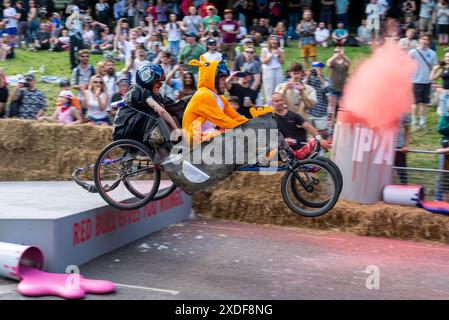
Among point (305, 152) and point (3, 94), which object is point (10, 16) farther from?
point (305, 152)

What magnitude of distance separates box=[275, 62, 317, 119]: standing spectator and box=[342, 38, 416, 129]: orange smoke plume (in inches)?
55.9

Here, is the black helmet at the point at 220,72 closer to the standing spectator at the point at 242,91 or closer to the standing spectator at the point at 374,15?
the standing spectator at the point at 242,91

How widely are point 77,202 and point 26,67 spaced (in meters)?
11.1

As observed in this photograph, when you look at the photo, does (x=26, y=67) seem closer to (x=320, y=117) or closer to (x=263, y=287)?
(x=320, y=117)

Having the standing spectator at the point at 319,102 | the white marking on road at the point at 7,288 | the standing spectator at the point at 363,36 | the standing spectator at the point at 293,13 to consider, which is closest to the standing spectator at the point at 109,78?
the standing spectator at the point at 319,102

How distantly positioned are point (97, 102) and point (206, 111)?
16.4 ft

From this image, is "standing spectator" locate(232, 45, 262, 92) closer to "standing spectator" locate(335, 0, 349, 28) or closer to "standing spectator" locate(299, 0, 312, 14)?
"standing spectator" locate(335, 0, 349, 28)

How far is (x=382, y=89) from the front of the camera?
10.5 meters

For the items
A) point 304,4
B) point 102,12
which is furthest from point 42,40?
point 304,4

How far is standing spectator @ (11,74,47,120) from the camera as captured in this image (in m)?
13.2

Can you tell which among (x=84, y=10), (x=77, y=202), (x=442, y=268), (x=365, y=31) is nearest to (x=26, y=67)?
(x=84, y=10)

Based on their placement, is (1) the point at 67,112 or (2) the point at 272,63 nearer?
(1) the point at 67,112

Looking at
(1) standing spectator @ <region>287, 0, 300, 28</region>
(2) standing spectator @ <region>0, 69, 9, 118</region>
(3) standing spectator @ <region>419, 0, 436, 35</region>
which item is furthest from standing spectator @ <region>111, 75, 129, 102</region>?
(1) standing spectator @ <region>287, 0, 300, 28</region>

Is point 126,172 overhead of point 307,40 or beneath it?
beneath
